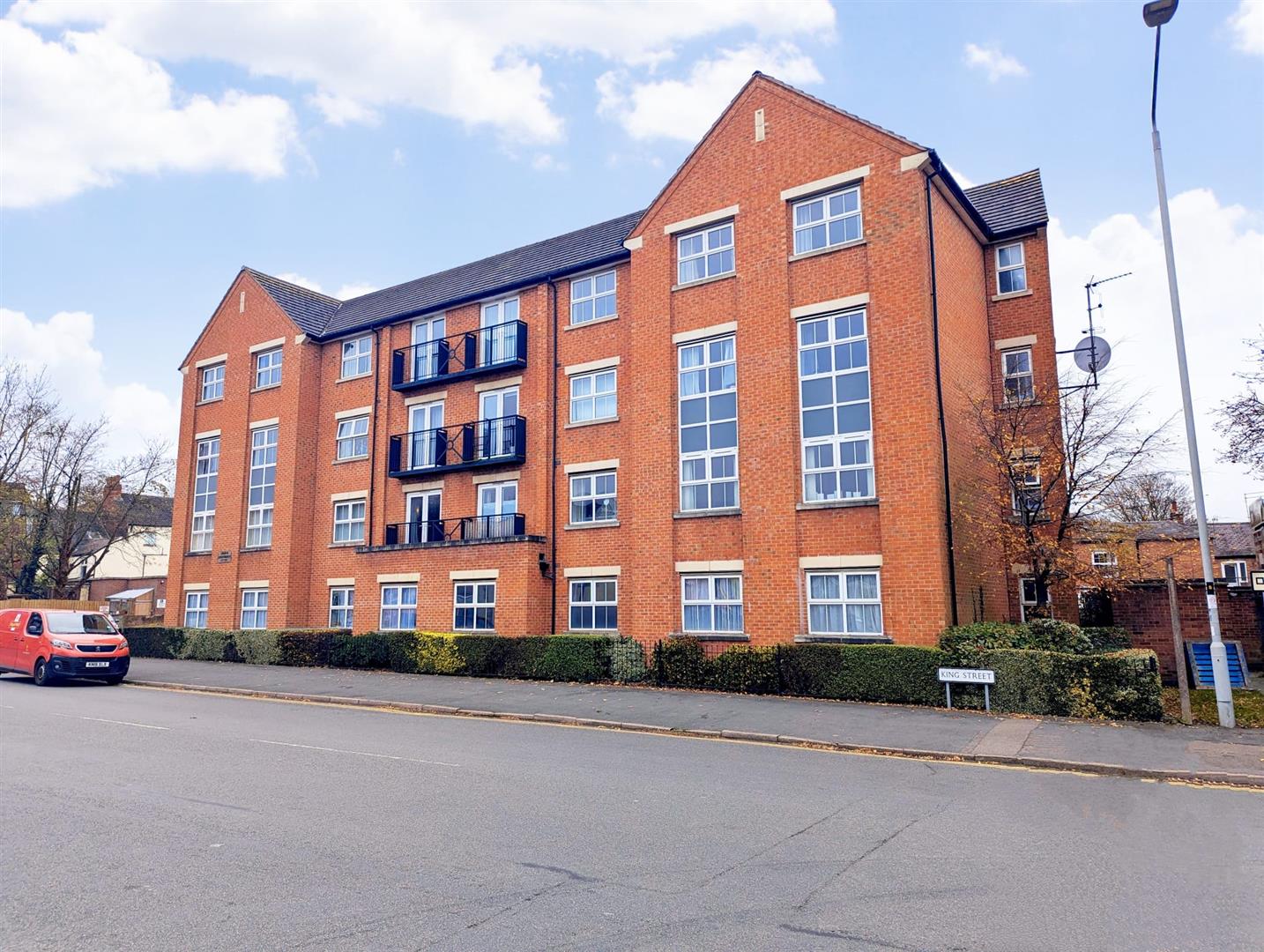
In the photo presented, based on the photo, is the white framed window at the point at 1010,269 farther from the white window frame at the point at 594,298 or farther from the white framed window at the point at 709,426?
the white window frame at the point at 594,298

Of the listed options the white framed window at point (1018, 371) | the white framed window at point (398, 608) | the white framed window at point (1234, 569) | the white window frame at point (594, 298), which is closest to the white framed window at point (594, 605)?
the white framed window at point (398, 608)

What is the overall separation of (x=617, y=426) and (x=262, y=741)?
12136mm

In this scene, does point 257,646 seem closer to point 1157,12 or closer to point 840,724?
point 840,724

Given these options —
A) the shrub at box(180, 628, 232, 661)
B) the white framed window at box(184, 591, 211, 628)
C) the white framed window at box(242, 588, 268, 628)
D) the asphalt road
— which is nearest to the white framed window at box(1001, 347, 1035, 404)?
the asphalt road

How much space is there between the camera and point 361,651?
21812 millimetres

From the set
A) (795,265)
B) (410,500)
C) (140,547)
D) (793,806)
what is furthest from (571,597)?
(140,547)

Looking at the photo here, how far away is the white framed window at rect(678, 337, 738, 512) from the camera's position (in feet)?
61.5

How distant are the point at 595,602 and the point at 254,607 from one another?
1349 centimetres

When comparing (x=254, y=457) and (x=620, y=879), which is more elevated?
(x=254, y=457)

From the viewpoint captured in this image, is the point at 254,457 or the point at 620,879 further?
the point at 254,457

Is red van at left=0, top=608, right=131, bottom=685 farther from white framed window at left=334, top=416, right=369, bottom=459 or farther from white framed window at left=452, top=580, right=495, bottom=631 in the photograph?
white framed window at left=334, top=416, right=369, bottom=459

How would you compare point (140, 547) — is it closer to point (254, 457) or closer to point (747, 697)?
point (254, 457)

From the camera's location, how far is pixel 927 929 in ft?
15.2

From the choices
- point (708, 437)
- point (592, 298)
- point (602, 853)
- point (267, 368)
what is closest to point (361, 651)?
point (708, 437)
